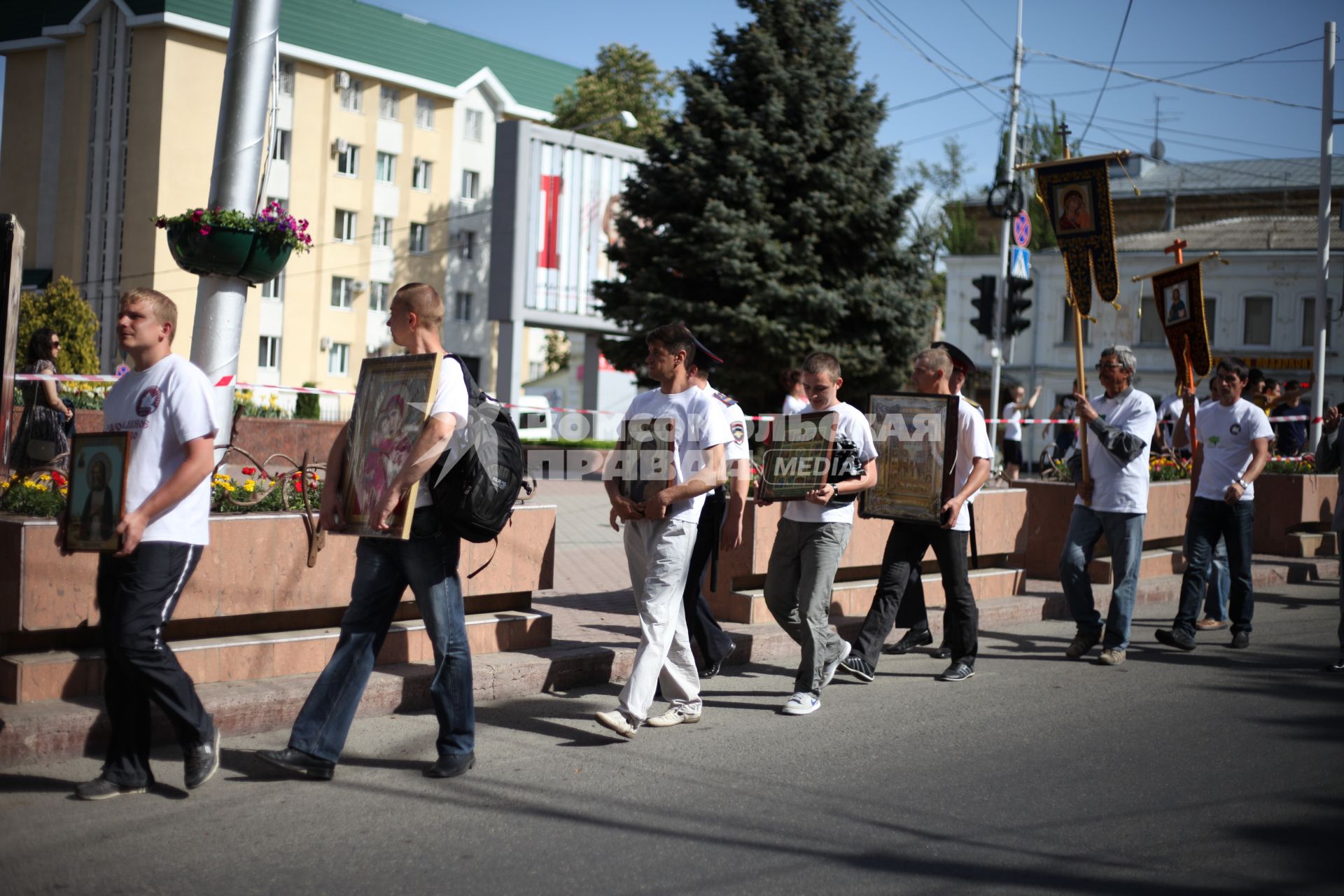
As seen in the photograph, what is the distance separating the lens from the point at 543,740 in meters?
5.92

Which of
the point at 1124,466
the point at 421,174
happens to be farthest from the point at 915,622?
the point at 421,174

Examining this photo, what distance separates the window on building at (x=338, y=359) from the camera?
48.2m

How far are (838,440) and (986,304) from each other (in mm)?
14926

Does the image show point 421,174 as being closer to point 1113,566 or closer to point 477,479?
point 1113,566

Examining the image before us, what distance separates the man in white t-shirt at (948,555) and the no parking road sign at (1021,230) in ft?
50.1

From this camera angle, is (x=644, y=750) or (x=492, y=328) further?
(x=492, y=328)

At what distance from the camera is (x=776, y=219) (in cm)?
2703

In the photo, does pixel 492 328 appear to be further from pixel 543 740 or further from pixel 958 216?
pixel 543 740

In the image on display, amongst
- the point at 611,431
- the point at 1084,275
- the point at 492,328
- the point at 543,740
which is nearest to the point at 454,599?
the point at 543,740

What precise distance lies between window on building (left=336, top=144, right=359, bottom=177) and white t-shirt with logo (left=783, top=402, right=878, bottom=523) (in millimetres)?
44027

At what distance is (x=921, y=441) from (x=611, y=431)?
109ft

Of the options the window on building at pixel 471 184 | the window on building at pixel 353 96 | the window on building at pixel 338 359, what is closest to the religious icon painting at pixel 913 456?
the window on building at pixel 338 359

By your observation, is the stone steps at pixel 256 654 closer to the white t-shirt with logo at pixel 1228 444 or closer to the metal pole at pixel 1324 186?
the white t-shirt with logo at pixel 1228 444

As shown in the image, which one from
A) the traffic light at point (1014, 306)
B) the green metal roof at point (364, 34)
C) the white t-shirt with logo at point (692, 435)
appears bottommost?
the white t-shirt with logo at point (692, 435)
